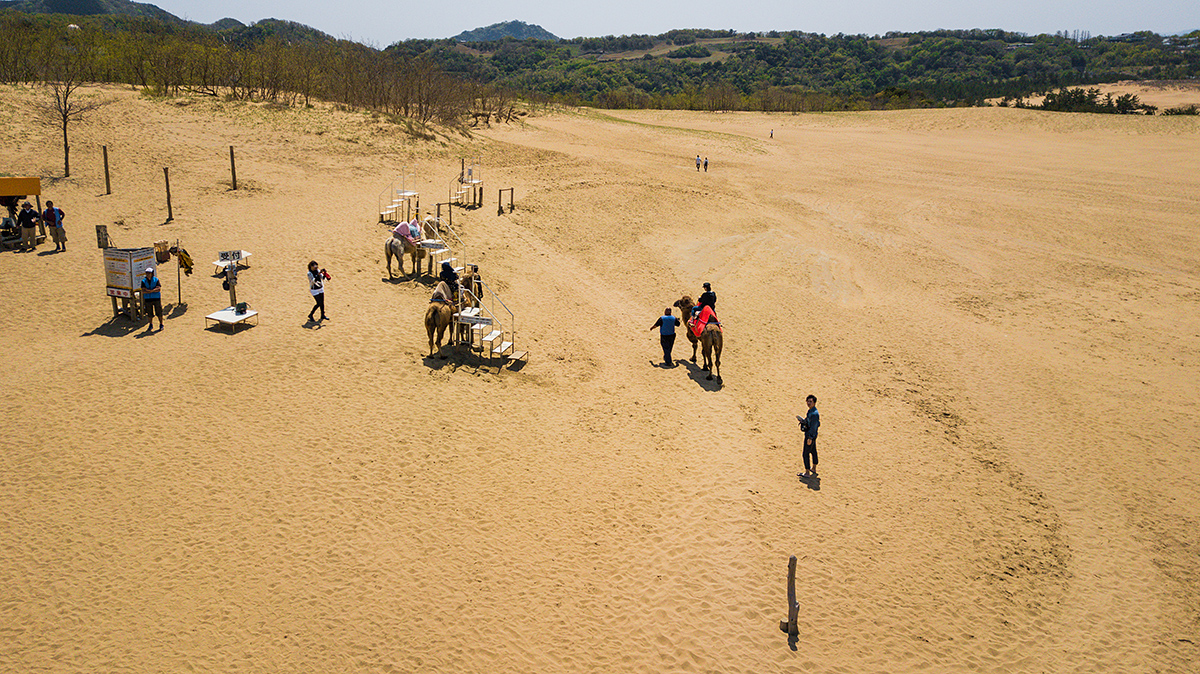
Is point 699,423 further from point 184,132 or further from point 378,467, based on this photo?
point 184,132

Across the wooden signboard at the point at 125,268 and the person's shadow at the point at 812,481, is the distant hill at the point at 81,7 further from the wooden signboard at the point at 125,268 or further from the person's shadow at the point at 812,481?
the person's shadow at the point at 812,481

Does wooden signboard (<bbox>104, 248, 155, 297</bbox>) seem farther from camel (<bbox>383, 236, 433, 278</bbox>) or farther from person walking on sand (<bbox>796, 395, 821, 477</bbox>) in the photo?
person walking on sand (<bbox>796, 395, 821, 477</bbox>)

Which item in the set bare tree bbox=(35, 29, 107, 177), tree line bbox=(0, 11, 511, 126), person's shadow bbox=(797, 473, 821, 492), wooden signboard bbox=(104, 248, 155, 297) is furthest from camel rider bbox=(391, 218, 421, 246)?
tree line bbox=(0, 11, 511, 126)

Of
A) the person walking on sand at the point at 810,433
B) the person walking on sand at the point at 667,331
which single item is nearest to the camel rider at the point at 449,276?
the person walking on sand at the point at 667,331

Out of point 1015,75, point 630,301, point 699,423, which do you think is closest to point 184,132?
point 630,301

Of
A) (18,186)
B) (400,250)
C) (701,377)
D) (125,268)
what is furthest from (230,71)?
(701,377)

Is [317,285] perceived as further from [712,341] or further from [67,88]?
[67,88]
